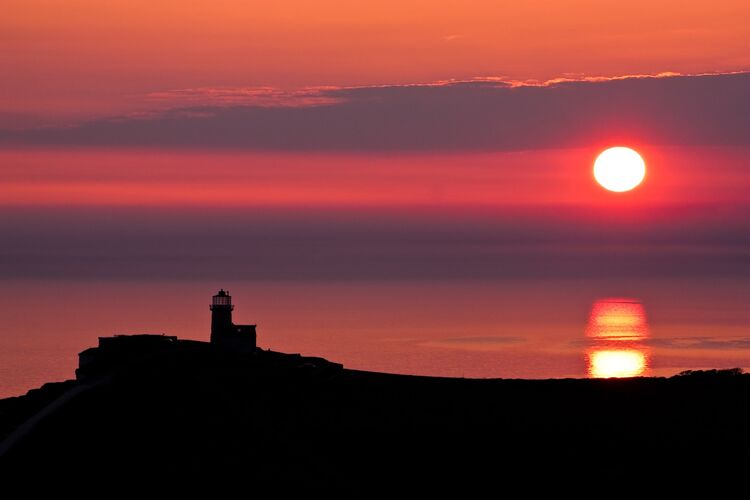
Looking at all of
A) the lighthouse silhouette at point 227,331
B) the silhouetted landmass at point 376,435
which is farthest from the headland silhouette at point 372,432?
the lighthouse silhouette at point 227,331

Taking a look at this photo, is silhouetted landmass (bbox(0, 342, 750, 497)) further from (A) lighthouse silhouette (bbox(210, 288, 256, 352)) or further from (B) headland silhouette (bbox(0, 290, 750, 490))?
(A) lighthouse silhouette (bbox(210, 288, 256, 352))

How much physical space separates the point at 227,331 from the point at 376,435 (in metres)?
33.7

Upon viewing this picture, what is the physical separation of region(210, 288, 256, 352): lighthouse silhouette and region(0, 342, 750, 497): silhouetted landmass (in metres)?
15.7

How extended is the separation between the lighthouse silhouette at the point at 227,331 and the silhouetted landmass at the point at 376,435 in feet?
51.5

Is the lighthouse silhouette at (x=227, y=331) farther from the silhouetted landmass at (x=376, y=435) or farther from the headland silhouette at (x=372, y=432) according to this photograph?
the silhouetted landmass at (x=376, y=435)

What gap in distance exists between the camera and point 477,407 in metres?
44.5

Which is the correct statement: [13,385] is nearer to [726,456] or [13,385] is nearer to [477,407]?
[477,407]

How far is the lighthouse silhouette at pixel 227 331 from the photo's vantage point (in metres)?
68.1

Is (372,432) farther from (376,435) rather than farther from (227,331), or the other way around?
(227,331)

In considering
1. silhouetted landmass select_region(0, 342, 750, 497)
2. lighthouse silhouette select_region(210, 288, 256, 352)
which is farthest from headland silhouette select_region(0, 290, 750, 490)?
lighthouse silhouette select_region(210, 288, 256, 352)

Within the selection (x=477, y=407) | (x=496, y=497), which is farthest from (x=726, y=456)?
(x=477, y=407)

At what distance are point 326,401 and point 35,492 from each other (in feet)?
69.4

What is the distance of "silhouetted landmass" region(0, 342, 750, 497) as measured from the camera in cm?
2941

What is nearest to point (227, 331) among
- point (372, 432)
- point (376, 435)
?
point (372, 432)
